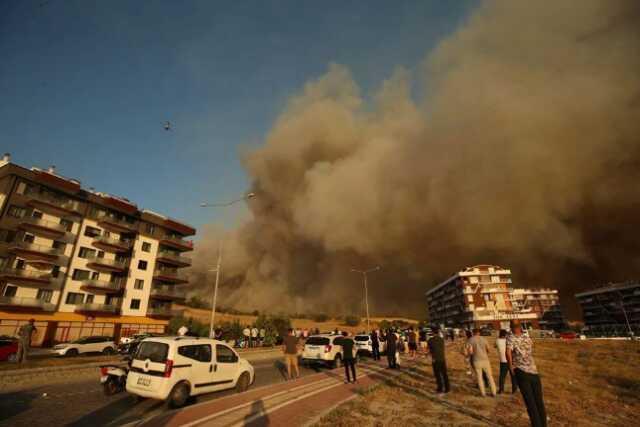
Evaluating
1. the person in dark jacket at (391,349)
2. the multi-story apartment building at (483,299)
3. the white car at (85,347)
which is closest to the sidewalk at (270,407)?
the person in dark jacket at (391,349)

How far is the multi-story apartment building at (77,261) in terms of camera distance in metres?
34.0

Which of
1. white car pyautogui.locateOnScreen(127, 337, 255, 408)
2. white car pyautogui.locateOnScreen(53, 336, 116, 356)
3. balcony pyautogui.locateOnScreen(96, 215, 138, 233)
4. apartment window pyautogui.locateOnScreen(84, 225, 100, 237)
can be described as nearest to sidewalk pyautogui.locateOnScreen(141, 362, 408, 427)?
white car pyautogui.locateOnScreen(127, 337, 255, 408)

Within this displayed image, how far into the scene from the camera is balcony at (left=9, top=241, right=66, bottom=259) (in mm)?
33862

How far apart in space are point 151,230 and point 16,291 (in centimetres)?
1807

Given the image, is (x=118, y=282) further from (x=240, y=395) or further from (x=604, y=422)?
(x=604, y=422)

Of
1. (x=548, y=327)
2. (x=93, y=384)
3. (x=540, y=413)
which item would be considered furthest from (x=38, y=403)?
(x=548, y=327)

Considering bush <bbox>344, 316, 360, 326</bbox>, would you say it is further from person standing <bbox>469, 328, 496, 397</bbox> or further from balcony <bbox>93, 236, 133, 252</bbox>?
person standing <bbox>469, 328, 496, 397</bbox>

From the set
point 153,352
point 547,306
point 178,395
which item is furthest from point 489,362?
point 547,306

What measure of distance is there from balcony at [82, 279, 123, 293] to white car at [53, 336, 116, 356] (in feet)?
58.1

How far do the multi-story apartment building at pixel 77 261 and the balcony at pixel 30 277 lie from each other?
78mm

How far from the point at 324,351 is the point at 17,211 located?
3967cm

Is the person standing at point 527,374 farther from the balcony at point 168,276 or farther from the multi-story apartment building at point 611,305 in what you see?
the multi-story apartment building at point 611,305

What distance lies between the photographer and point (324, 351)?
15.4 metres

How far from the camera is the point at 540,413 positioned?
204 inches
